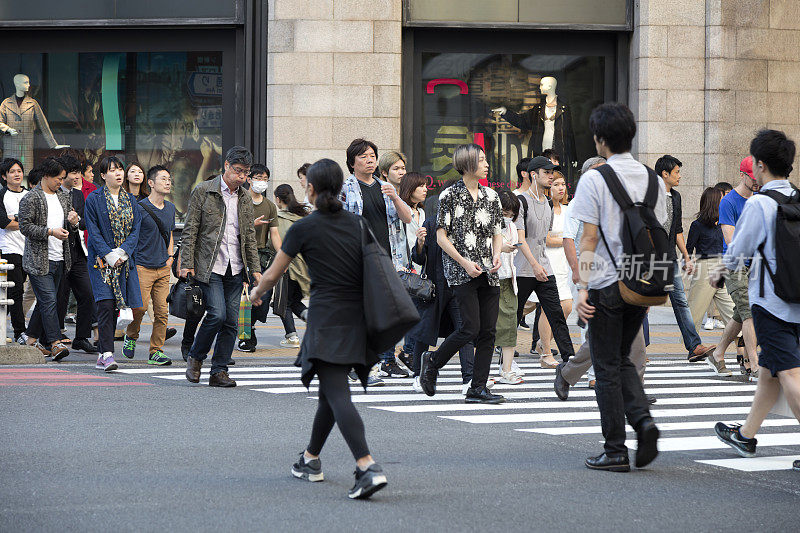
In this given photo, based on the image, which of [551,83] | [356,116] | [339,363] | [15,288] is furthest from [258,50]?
[339,363]

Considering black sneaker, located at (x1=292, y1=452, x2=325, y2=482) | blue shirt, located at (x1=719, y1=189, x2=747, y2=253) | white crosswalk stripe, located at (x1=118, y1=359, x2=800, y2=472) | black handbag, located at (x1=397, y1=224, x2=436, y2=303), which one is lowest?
white crosswalk stripe, located at (x1=118, y1=359, x2=800, y2=472)

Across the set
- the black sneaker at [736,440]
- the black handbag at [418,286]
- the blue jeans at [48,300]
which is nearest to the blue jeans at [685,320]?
the black handbag at [418,286]

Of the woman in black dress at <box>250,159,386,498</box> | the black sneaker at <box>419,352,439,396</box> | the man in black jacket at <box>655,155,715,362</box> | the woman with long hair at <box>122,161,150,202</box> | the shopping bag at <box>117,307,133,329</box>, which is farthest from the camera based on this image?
the woman with long hair at <box>122,161,150,202</box>

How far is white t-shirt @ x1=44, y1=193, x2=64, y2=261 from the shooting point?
472 inches

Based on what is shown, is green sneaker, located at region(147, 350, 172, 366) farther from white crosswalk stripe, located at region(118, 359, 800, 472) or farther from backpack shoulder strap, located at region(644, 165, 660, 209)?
backpack shoulder strap, located at region(644, 165, 660, 209)

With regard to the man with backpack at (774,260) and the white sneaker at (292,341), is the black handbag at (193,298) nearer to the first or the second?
the white sneaker at (292,341)

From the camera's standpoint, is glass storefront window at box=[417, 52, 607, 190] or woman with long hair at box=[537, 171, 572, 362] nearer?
woman with long hair at box=[537, 171, 572, 362]

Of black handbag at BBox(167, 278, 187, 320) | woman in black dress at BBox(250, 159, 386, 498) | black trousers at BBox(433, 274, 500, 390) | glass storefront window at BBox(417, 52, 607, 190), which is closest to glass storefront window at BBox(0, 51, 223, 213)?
glass storefront window at BBox(417, 52, 607, 190)

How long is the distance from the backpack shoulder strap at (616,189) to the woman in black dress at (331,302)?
150 centimetres

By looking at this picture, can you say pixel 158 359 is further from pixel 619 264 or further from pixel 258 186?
pixel 619 264

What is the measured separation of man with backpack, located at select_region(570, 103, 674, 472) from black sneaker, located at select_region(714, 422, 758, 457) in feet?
→ 2.82

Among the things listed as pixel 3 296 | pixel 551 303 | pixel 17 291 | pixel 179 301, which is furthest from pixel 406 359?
pixel 17 291

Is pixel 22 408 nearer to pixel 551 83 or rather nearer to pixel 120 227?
pixel 120 227

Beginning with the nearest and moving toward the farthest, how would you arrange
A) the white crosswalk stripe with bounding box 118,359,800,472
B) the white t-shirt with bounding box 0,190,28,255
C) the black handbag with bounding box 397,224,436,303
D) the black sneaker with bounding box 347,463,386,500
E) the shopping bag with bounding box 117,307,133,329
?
the black sneaker with bounding box 347,463,386,500 → the white crosswalk stripe with bounding box 118,359,800,472 → the black handbag with bounding box 397,224,436,303 → the shopping bag with bounding box 117,307,133,329 → the white t-shirt with bounding box 0,190,28,255
